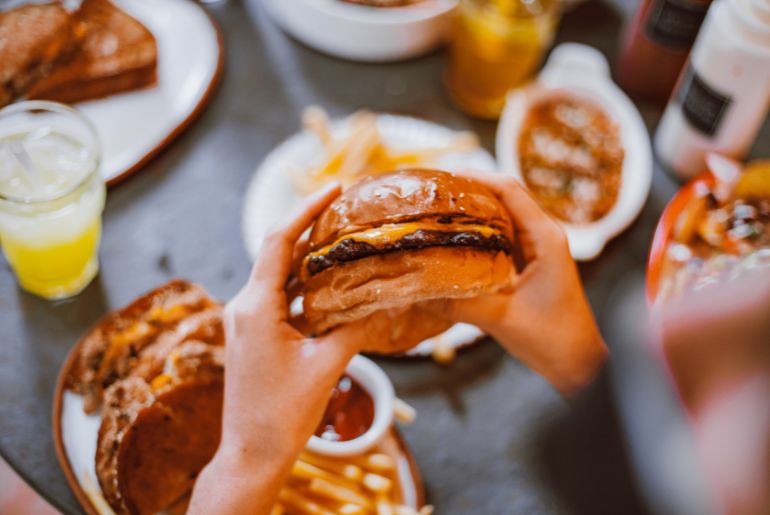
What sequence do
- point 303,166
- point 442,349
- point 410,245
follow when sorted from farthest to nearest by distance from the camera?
point 303,166
point 442,349
point 410,245

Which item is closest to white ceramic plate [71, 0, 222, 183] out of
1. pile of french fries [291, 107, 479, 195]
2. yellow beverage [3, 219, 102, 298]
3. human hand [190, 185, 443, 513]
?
yellow beverage [3, 219, 102, 298]

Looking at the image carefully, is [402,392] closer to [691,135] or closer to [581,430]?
[581,430]

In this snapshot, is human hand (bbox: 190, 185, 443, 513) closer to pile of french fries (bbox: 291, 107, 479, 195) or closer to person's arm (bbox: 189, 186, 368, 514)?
person's arm (bbox: 189, 186, 368, 514)

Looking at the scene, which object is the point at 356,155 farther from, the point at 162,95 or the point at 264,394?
the point at 264,394

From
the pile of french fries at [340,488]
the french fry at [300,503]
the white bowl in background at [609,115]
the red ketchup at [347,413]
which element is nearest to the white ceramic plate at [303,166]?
the white bowl in background at [609,115]

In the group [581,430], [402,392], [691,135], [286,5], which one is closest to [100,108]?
[286,5]

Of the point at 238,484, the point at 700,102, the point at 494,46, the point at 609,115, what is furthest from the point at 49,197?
the point at 700,102
